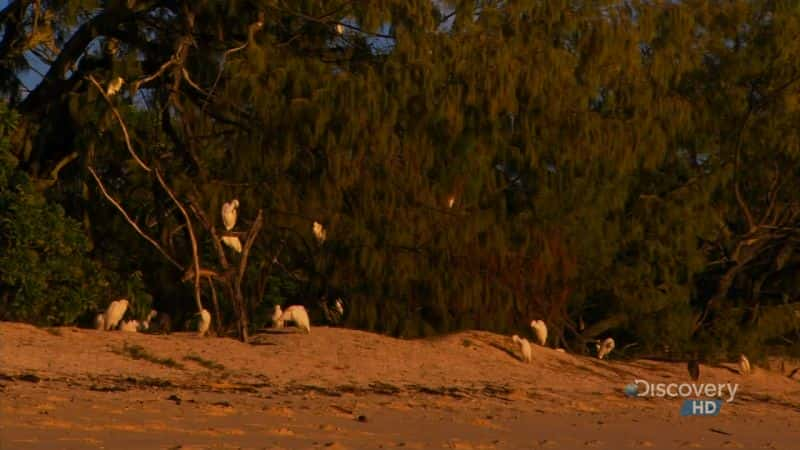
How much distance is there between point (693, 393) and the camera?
1538 cm

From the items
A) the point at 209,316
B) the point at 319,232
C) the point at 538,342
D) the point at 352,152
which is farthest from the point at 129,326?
the point at 538,342

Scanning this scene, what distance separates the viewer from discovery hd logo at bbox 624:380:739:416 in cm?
1277

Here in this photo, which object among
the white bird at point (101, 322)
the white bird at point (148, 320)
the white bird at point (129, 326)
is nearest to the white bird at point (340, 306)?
the white bird at point (148, 320)

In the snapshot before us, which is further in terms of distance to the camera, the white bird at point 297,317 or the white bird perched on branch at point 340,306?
the white bird perched on branch at point 340,306

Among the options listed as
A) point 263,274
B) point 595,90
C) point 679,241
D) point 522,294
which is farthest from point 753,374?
point 263,274

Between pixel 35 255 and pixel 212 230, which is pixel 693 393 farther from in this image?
pixel 35 255

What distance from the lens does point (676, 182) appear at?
20.8 metres

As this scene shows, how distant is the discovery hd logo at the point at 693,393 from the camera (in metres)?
12.8

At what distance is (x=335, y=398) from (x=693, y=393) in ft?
19.9

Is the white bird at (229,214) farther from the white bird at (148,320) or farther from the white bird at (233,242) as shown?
the white bird at (148,320)

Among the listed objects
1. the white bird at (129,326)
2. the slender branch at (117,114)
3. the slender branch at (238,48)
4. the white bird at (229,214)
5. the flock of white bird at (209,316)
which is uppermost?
the slender branch at (238,48)

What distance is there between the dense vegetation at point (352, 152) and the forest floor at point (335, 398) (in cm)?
146

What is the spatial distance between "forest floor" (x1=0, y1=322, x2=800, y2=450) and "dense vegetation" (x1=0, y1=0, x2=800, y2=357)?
146 cm

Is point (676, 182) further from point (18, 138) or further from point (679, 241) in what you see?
point (18, 138)
